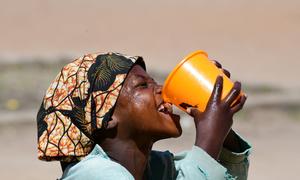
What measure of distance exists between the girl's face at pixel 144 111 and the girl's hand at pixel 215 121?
0.29 feet

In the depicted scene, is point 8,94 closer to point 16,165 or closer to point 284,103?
point 16,165

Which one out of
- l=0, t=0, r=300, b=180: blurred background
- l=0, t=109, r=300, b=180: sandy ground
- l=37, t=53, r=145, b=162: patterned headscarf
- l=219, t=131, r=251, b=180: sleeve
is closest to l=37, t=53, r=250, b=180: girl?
l=37, t=53, r=145, b=162: patterned headscarf

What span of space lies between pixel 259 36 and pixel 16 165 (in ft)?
32.4

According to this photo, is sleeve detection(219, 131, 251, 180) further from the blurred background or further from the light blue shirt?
the blurred background

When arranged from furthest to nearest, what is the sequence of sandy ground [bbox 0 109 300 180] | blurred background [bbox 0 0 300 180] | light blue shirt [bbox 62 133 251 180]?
1. blurred background [bbox 0 0 300 180]
2. sandy ground [bbox 0 109 300 180]
3. light blue shirt [bbox 62 133 251 180]

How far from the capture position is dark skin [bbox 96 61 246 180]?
8.30 feet

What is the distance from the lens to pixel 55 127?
262 centimetres

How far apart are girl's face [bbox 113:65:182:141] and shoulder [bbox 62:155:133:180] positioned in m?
0.12

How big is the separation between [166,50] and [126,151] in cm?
1363

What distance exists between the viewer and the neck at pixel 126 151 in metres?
2.65

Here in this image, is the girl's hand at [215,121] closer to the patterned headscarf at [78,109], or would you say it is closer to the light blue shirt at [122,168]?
the light blue shirt at [122,168]

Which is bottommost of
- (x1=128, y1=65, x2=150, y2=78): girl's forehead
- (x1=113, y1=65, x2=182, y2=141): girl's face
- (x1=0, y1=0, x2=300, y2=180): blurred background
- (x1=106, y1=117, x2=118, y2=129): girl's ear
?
(x1=0, y1=0, x2=300, y2=180): blurred background

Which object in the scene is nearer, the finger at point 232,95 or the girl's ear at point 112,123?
the finger at point 232,95

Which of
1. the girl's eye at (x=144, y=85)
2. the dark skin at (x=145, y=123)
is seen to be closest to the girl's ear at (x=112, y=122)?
the dark skin at (x=145, y=123)
